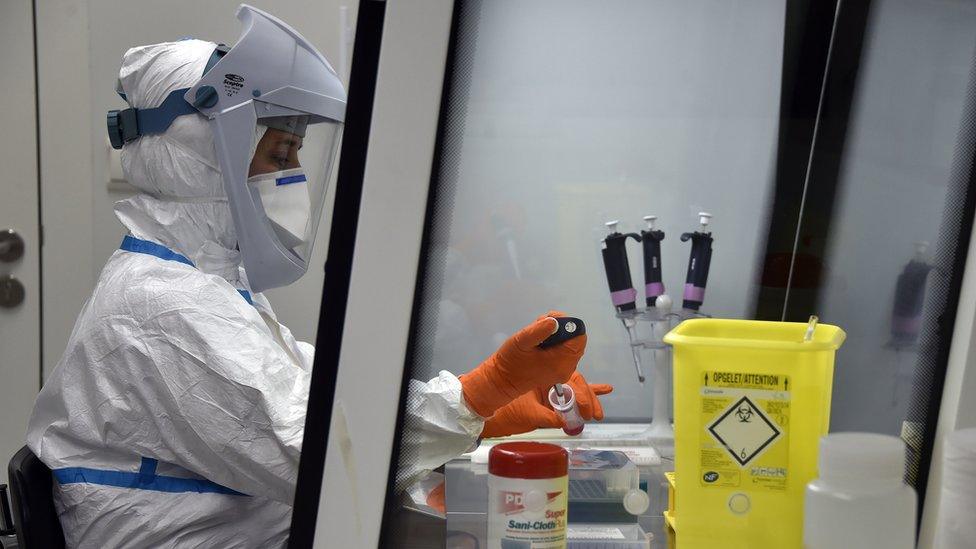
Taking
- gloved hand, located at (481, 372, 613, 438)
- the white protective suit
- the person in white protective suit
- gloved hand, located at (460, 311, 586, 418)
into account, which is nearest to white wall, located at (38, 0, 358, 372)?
the person in white protective suit

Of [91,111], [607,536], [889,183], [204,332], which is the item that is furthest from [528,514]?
[91,111]

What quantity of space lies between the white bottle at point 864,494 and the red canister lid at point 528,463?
0.20 meters

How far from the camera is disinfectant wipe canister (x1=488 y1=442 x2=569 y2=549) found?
692 mm

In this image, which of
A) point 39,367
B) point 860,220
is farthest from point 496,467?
point 39,367

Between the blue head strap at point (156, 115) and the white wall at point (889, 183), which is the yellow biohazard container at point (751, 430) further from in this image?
the blue head strap at point (156, 115)

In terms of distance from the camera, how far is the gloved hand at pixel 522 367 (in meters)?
0.84

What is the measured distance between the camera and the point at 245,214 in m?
1.57

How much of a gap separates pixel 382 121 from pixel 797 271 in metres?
0.42

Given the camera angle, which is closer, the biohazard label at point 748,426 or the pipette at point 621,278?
the biohazard label at point 748,426

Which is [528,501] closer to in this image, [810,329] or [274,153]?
[810,329]

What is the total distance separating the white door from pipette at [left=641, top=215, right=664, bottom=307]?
6.63ft

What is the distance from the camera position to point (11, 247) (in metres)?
2.36

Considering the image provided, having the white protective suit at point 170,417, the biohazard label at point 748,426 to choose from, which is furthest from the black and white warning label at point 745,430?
the white protective suit at point 170,417

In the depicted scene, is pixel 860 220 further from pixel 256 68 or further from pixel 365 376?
pixel 256 68
